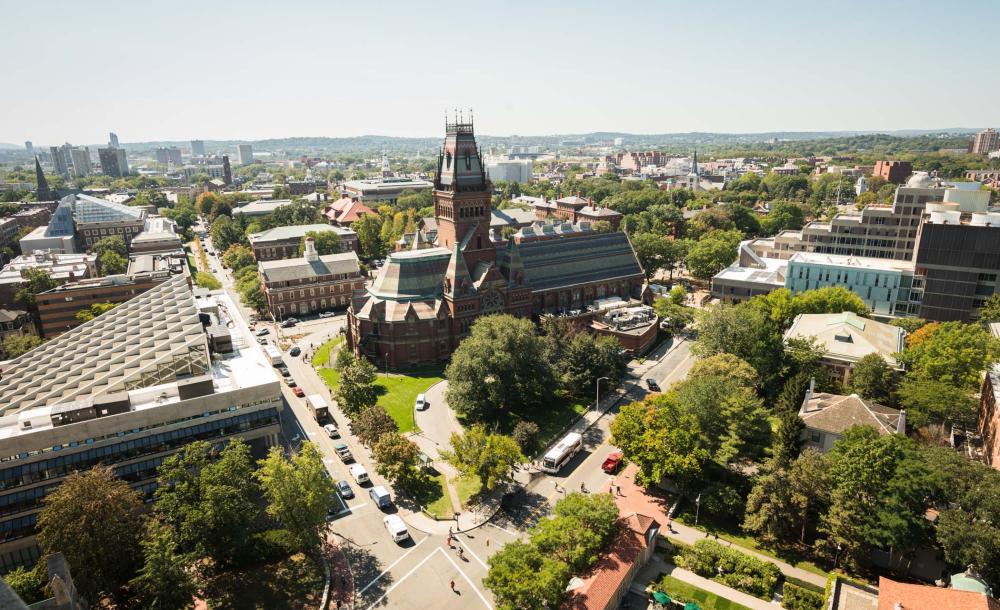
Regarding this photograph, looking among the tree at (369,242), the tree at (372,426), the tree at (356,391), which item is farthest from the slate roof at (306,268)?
the tree at (372,426)

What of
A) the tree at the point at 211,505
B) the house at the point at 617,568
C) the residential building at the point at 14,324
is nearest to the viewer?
the house at the point at 617,568

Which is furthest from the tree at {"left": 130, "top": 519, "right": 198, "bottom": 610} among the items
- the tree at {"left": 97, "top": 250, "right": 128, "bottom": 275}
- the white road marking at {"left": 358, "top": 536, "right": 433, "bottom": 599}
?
the tree at {"left": 97, "top": 250, "right": 128, "bottom": 275}

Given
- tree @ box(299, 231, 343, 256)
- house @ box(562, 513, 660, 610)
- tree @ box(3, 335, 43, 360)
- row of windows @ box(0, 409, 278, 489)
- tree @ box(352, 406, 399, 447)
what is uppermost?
tree @ box(299, 231, 343, 256)

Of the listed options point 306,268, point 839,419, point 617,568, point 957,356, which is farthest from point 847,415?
point 306,268

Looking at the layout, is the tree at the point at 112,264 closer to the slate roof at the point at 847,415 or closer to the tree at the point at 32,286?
the tree at the point at 32,286

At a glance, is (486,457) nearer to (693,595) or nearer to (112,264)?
(693,595)

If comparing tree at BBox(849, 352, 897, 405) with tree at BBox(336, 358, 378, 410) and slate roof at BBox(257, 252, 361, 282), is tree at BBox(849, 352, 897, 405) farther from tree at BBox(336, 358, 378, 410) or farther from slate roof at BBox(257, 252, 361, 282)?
slate roof at BBox(257, 252, 361, 282)
